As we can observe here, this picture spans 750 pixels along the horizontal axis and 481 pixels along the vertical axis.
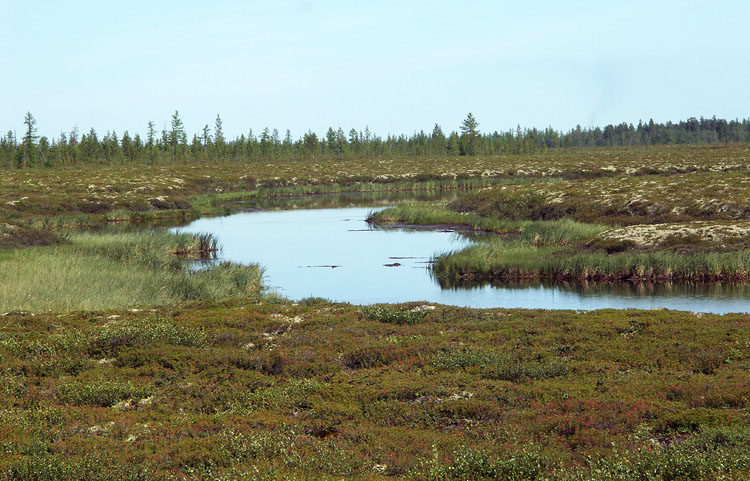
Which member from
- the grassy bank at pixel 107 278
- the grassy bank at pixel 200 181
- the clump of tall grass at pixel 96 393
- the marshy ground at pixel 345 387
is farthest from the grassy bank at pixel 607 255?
the grassy bank at pixel 200 181

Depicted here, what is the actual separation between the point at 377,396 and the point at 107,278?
17.8 metres

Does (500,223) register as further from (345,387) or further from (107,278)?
(345,387)

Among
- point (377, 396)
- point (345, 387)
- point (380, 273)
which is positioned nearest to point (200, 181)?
point (380, 273)

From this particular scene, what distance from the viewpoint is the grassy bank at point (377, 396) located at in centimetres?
854

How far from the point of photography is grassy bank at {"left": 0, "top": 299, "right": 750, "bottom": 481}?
854 centimetres

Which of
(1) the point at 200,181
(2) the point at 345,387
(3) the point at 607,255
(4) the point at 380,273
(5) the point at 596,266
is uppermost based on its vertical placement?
(1) the point at 200,181

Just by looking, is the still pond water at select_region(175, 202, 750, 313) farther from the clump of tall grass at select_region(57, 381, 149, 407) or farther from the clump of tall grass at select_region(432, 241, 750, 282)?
the clump of tall grass at select_region(57, 381, 149, 407)

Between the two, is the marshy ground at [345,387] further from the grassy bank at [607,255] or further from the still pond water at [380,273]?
the grassy bank at [607,255]

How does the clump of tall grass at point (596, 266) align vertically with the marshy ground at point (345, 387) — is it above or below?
below

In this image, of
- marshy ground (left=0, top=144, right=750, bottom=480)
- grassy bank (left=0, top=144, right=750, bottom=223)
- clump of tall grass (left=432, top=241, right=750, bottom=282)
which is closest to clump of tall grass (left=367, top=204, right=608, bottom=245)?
clump of tall grass (left=432, top=241, right=750, bottom=282)

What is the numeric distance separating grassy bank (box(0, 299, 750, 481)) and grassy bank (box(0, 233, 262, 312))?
4.17m

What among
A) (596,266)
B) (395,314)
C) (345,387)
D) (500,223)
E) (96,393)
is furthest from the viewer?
(500,223)

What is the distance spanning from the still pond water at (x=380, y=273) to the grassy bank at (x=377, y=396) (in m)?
9.13

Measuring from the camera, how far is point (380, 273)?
34.9 meters
